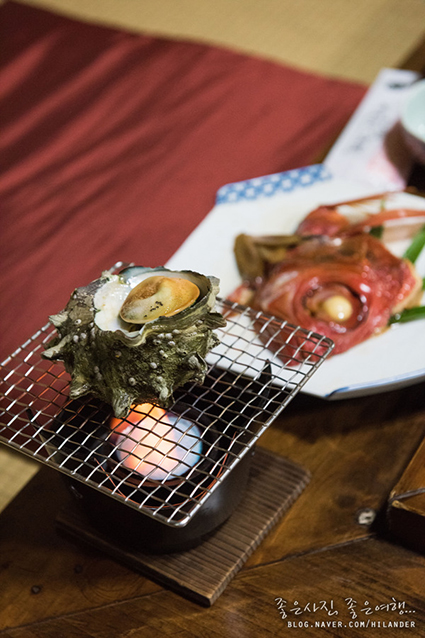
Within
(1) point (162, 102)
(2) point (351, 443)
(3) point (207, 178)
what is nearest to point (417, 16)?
(1) point (162, 102)

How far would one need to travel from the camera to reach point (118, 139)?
2000mm

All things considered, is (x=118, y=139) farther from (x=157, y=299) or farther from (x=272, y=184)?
(x=157, y=299)

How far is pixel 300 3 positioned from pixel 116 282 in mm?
3140

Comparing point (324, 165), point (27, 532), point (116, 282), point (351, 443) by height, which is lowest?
point (351, 443)

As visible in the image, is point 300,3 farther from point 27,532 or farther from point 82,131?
point 27,532

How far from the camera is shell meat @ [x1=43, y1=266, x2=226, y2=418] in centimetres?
84

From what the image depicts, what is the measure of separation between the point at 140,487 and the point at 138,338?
0.88 ft

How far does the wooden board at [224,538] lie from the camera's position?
3.48 feet

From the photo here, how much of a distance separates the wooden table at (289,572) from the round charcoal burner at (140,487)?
0.10m

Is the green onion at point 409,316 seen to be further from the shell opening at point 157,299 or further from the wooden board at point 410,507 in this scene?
the shell opening at point 157,299

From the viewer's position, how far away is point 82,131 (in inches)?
80.4

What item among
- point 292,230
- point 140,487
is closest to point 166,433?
point 140,487

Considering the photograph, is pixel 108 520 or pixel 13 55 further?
pixel 13 55

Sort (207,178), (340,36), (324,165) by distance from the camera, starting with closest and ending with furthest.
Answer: (324,165), (207,178), (340,36)
